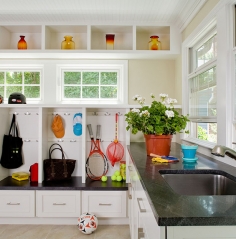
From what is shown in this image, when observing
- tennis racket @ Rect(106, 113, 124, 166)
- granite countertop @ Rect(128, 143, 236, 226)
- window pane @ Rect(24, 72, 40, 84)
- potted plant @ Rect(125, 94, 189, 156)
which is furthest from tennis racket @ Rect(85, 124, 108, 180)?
granite countertop @ Rect(128, 143, 236, 226)

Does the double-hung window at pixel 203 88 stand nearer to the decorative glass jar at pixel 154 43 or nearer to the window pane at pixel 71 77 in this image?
the decorative glass jar at pixel 154 43

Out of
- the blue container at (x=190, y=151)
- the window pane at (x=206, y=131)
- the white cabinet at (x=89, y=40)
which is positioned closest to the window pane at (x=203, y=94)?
the window pane at (x=206, y=131)

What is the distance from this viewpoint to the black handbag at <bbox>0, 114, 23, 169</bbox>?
317 cm

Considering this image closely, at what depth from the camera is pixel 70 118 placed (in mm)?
3348

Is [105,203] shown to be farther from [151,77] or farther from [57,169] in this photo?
[151,77]

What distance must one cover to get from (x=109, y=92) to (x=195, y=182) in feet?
6.67

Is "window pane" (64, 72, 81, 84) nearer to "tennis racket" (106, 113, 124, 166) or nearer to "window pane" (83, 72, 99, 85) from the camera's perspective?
"window pane" (83, 72, 99, 85)

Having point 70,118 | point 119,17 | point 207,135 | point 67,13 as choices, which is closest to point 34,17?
point 67,13

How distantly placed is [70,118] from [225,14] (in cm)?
217

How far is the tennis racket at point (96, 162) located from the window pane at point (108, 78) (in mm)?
606

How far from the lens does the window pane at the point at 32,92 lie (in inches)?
134

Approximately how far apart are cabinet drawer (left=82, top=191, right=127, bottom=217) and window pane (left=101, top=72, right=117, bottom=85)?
1416 mm

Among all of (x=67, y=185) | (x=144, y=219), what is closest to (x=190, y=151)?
(x=144, y=219)

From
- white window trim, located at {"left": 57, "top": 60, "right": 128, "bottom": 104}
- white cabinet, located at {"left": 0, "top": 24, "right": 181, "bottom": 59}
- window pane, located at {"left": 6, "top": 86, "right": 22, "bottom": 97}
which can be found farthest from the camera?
window pane, located at {"left": 6, "top": 86, "right": 22, "bottom": 97}
